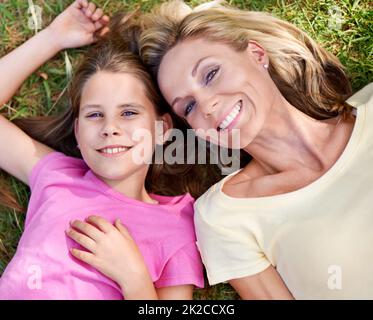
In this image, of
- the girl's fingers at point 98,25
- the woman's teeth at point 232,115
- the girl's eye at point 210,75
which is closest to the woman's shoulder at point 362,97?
the woman's teeth at point 232,115

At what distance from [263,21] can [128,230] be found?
1.23 metres

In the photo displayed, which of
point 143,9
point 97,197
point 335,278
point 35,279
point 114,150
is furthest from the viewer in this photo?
point 143,9

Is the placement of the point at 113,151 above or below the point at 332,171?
above

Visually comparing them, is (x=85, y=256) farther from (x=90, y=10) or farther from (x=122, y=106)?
(x=90, y=10)

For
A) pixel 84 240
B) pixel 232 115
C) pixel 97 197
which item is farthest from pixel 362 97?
pixel 84 240

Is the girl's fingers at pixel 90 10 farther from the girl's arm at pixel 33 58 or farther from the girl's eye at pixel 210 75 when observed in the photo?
the girl's eye at pixel 210 75

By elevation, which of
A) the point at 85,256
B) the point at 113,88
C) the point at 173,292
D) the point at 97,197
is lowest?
the point at 173,292

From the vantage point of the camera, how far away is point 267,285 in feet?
7.63

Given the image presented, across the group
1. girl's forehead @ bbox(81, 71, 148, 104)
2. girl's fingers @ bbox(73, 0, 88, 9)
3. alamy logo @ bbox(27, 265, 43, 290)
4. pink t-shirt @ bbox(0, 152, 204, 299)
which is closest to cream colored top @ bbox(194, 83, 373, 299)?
pink t-shirt @ bbox(0, 152, 204, 299)

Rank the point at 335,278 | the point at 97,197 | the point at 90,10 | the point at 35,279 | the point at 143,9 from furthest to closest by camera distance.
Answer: the point at 143,9
the point at 90,10
the point at 97,197
the point at 35,279
the point at 335,278

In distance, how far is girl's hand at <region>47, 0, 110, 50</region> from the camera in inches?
105

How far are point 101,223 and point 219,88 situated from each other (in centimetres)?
84
